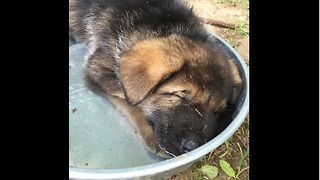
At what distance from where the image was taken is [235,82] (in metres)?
2.04

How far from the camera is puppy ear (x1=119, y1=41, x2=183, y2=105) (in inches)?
72.7

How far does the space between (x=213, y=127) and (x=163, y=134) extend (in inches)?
9.2

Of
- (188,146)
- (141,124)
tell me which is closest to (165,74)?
(188,146)

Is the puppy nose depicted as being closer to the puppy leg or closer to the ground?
the puppy leg

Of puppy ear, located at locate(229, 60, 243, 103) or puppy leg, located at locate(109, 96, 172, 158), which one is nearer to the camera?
puppy ear, located at locate(229, 60, 243, 103)

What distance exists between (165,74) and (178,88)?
0.09 meters

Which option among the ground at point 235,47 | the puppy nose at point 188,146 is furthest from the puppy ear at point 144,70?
the ground at point 235,47

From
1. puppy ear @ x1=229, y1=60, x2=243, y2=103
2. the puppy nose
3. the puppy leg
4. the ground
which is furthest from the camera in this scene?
the ground

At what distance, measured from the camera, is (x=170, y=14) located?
228 cm

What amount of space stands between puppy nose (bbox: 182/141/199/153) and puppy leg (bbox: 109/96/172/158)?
0.25m

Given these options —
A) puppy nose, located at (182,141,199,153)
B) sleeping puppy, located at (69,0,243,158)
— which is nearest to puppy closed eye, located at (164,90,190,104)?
sleeping puppy, located at (69,0,243,158)
